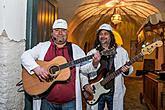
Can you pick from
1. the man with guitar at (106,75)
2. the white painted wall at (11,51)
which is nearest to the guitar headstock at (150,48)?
the man with guitar at (106,75)

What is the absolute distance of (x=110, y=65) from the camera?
3.52 m

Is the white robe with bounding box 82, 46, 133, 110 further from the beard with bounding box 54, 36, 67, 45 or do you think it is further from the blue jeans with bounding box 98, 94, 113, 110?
the beard with bounding box 54, 36, 67, 45

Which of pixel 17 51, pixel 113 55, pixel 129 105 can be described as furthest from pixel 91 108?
pixel 129 105

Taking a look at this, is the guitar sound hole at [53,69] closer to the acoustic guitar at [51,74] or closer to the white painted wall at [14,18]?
the acoustic guitar at [51,74]

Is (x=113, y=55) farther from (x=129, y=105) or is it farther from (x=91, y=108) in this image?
(x=129, y=105)

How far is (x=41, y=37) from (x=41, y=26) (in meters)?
0.13

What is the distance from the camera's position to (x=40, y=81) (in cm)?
281

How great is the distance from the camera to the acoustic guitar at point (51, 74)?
110 inches

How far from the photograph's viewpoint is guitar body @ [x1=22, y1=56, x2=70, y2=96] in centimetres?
279

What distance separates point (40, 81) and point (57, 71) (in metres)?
0.19

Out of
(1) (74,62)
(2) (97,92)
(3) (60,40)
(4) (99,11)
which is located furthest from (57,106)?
Result: (4) (99,11)

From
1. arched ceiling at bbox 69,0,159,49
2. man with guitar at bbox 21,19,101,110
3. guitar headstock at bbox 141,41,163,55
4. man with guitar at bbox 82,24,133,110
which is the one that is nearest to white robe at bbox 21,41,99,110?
man with guitar at bbox 21,19,101,110

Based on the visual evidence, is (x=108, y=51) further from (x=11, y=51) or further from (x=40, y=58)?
(x=11, y=51)

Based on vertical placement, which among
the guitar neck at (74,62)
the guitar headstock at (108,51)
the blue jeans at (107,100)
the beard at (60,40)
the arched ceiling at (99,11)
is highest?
the arched ceiling at (99,11)
